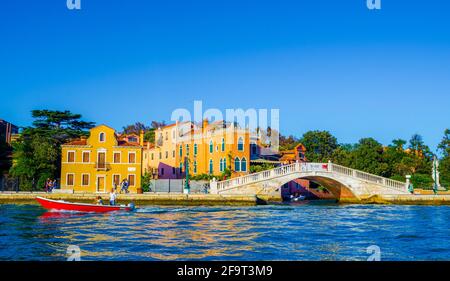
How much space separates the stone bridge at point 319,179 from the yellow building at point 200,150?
17.4 ft

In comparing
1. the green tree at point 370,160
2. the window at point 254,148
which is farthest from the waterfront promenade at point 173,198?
the green tree at point 370,160

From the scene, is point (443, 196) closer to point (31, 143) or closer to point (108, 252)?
point (108, 252)

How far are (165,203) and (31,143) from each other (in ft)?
49.7

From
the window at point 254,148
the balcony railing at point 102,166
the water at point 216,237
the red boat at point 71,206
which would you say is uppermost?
the window at point 254,148

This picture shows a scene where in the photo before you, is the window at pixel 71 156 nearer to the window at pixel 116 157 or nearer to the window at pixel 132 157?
the window at pixel 116 157

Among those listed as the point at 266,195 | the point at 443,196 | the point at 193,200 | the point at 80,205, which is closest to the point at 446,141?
the point at 443,196

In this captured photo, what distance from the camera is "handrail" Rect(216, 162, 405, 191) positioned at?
117 ft

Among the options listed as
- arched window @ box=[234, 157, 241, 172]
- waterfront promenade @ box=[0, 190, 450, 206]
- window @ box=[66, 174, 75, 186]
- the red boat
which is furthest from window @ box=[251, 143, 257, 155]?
the red boat

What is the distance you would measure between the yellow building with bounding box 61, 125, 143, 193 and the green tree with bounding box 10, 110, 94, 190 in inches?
100

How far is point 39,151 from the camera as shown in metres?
39.2

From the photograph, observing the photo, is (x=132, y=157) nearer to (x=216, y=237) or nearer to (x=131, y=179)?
(x=131, y=179)

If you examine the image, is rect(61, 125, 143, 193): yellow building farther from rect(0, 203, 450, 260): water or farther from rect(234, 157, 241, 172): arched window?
rect(0, 203, 450, 260): water

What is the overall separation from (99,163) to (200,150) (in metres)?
10.8

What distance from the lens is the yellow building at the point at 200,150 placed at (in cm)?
4147
